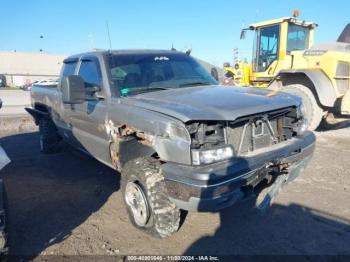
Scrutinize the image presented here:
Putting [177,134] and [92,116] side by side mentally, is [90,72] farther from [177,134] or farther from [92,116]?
[177,134]

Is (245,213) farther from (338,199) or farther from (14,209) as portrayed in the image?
(14,209)

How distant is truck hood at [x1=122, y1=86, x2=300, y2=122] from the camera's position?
10.4 feet

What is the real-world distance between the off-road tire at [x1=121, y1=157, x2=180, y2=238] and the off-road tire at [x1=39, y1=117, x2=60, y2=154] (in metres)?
4.03

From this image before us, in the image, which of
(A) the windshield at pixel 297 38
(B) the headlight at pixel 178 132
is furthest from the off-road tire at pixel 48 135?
(A) the windshield at pixel 297 38

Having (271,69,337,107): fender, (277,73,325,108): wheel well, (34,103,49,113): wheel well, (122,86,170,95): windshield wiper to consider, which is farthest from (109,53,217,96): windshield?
(277,73,325,108): wheel well

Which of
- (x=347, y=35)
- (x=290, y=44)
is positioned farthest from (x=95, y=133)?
(x=347, y=35)

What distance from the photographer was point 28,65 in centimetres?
5056

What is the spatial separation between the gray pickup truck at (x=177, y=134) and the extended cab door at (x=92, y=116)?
0.01 meters

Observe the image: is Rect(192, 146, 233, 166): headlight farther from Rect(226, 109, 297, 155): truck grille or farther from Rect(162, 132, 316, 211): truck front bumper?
Rect(226, 109, 297, 155): truck grille

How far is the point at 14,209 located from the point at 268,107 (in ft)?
11.2

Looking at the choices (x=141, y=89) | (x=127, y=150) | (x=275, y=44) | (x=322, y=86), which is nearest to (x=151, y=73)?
(x=141, y=89)

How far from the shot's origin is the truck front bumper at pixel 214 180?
2.95 meters

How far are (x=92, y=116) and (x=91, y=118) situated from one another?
49 millimetres

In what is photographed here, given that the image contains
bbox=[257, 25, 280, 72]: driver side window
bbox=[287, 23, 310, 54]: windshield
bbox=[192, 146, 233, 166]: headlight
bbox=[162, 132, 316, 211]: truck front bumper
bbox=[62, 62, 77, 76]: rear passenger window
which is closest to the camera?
bbox=[162, 132, 316, 211]: truck front bumper
